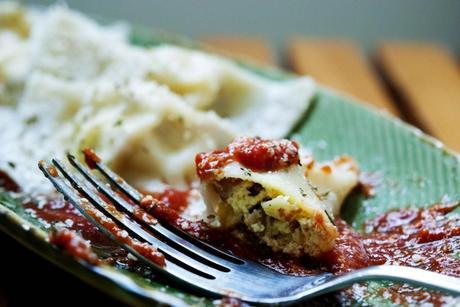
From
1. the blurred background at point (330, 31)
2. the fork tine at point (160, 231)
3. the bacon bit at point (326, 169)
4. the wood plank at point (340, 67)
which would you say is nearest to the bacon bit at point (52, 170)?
the fork tine at point (160, 231)

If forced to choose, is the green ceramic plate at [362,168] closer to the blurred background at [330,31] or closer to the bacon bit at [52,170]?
the bacon bit at [52,170]

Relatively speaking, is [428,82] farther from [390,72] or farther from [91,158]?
[91,158]

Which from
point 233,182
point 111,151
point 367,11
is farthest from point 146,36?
point 367,11

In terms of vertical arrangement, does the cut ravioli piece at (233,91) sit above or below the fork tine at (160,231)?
above

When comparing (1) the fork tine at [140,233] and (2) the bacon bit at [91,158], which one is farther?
(2) the bacon bit at [91,158]

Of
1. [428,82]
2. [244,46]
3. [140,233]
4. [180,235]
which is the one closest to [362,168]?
[180,235]

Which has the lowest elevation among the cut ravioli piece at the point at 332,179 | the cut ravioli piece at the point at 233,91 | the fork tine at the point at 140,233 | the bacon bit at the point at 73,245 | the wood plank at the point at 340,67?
the bacon bit at the point at 73,245

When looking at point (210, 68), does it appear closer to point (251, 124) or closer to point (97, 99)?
point (251, 124)

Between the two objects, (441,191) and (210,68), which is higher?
(210,68)
